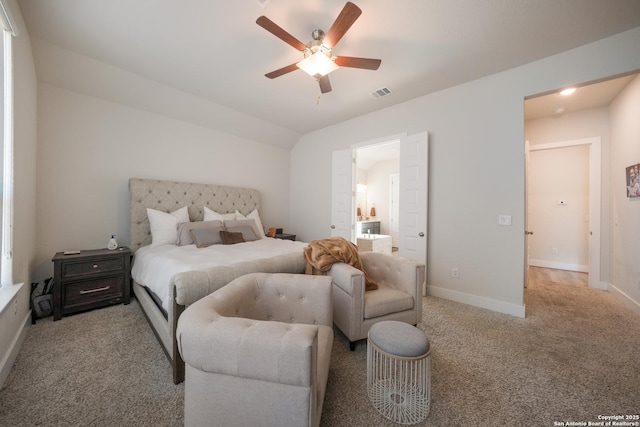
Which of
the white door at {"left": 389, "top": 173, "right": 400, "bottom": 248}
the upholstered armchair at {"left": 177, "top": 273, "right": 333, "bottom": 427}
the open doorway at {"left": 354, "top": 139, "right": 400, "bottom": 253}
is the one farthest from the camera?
the white door at {"left": 389, "top": 173, "right": 400, "bottom": 248}

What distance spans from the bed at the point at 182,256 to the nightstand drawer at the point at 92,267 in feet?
0.56

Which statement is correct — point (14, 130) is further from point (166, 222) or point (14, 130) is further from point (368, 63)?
point (368, 63)

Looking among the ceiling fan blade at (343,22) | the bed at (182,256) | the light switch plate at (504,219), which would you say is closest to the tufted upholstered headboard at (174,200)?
the bed at (182,256)

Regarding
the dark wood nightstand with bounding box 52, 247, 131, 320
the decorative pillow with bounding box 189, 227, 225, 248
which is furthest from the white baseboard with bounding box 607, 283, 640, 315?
the dark wood nightstand with bounding box 52, 247, 131, 320

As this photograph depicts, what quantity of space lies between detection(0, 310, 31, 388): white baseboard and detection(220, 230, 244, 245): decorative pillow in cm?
177

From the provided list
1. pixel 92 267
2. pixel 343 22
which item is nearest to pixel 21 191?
pixel 92 267

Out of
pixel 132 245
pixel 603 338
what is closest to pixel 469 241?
pixel 603 338

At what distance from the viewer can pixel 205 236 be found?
116 inches

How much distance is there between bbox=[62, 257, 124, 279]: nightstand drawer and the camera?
2373 millimetres

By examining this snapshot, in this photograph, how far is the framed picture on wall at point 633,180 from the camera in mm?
2641

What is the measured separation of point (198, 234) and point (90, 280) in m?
1.16

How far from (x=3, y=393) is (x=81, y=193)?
2.26m

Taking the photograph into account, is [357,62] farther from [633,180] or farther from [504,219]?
[633,180]

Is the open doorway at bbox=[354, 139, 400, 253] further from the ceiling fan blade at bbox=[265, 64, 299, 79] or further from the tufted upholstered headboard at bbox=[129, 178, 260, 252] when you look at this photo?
the ceiling fan blade at bbox=[265, 64, 299, 79]
